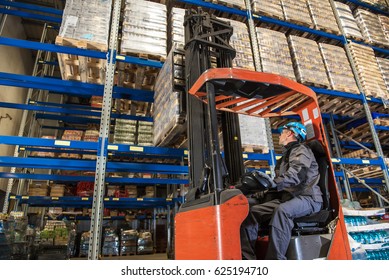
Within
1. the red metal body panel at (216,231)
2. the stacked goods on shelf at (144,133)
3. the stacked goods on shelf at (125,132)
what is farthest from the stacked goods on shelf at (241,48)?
the red metal body panel at (216,231)

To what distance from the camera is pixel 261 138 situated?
15.3ft

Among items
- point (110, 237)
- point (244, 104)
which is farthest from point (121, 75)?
point (110, 237)

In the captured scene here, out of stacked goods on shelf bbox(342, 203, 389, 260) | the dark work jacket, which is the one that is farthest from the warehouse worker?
stacked goods on shelf bbox(342, 203, 389, 260)

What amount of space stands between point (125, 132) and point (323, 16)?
5785 millimetres

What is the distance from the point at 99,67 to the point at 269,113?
3.09 meters

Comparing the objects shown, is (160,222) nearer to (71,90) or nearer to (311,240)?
(71,90)

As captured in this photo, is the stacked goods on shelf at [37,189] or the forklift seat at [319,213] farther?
the stacked goods on shelf at [37,189]

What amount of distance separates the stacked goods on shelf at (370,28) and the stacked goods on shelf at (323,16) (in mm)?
1166

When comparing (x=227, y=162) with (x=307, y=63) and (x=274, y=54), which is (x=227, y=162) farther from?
(x=307, y=63)

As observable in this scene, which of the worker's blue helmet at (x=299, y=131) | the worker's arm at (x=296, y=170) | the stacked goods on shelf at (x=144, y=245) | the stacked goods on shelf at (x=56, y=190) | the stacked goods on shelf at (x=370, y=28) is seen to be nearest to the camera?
the worker's arm at (x=296, y=170)

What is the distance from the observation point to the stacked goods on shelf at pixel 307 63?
17.2ft

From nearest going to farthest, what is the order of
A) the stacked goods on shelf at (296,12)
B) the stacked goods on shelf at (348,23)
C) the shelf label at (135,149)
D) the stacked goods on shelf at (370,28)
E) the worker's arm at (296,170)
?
the worker's arm at (296,170), the shelf label at (135,149), the stacked goods on shelf at (296,12), the stacked goods on shelf at (348,23), the stacked goods on shelf at (370,28)

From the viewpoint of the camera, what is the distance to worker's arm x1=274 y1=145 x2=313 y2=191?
2365 mm

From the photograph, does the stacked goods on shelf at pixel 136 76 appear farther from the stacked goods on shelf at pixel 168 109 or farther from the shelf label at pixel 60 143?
the shelf label at pixel 60 143
